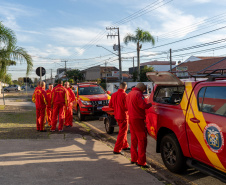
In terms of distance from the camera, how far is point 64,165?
4.80 metres

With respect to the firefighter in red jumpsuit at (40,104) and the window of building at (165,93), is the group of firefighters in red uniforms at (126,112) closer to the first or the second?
the firefighter in red jumpsuit at (40,104)

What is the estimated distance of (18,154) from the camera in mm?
5426

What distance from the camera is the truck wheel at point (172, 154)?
4.28 meters

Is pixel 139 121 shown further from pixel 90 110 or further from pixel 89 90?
pixel 89 90

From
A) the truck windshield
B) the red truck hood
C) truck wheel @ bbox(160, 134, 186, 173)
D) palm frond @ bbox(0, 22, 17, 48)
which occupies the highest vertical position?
palm frond @ bbox(0, 22, 17, 48)

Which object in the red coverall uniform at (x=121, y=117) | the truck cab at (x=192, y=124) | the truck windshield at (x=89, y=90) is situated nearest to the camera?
the truck cab at (x=192, y=124)

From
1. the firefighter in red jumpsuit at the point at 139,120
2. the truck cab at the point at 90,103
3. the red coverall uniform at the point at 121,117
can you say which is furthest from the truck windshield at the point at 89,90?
the firefighter in red jumpsuit at the point at 139,120

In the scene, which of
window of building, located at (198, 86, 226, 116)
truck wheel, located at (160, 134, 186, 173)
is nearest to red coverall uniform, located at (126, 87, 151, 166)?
truck wheel, located at (160, 134, 186, 173)

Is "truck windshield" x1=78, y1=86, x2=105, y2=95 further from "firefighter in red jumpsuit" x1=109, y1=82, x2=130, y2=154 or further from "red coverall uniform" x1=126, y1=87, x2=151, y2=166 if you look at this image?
"red coverall uniform" x1=126, y1=87, x2=151, y2=166

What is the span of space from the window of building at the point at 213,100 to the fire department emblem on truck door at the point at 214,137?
0.24 metres

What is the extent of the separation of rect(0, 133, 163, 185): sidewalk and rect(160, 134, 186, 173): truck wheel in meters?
0.49

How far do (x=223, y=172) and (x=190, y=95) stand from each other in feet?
4.26

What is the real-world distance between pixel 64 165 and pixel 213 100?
306 centimetres

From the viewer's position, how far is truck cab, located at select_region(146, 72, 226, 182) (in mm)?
3457
